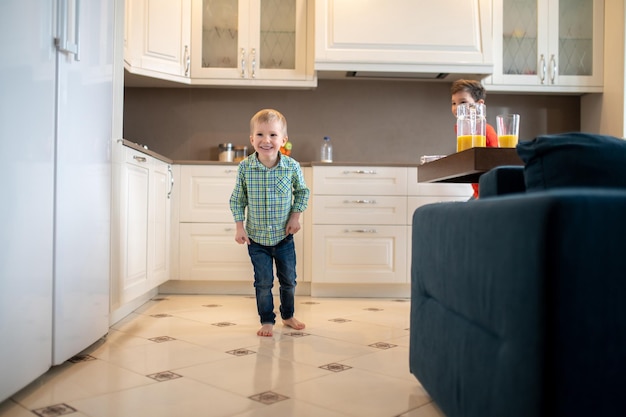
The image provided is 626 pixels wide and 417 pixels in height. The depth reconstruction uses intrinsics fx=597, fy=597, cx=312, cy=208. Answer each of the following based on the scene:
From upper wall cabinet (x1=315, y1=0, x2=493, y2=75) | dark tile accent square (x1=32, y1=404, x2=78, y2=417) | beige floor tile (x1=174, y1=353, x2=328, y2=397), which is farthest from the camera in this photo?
upper wall cabinet (x1=315, y1=0, x2=493, y2=75)

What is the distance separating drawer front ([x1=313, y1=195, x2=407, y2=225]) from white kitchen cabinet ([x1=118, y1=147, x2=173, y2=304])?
0.94 m

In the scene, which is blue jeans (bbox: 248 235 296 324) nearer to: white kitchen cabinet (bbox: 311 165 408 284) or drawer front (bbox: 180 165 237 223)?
white kitchen cabinet (bbox: 311 165 408 284)

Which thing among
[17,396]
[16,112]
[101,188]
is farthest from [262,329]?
[16,112]

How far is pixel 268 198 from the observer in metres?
2.69

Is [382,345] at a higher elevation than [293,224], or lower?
lower

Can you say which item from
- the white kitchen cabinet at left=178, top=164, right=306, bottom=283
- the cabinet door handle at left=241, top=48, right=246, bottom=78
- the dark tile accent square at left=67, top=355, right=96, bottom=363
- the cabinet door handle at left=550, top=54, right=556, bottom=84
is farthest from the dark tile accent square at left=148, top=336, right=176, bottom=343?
the cabinet door handle at left=550, top=54, right=556, bottom=84

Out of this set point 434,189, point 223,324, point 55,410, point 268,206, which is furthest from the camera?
point 434,189

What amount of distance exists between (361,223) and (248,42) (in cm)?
144

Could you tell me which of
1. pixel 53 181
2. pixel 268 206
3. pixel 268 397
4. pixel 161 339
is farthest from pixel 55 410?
pixel 268 206

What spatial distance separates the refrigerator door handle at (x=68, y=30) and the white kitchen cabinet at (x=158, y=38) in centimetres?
169

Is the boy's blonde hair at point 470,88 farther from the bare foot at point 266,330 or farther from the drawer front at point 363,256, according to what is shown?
the bare foot at point 266,330

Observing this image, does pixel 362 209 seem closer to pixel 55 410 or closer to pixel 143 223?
pixel 143 223

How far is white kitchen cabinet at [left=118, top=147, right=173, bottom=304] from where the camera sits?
2684 millimetres

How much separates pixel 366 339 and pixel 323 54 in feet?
6.78
